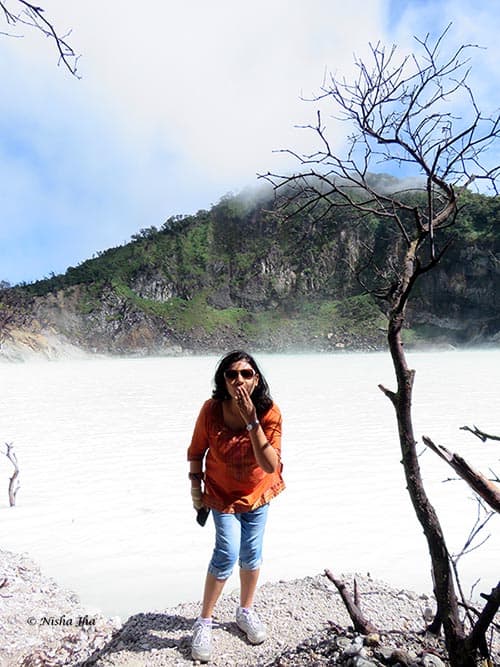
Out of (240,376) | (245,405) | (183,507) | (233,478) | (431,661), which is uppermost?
(240,376)

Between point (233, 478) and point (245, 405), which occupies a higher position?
point (245, 405)

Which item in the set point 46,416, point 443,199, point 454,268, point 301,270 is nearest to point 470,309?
point 454,268

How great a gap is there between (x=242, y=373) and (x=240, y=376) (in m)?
0.03

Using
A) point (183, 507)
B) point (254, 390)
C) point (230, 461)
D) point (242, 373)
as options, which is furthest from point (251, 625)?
point (183, 507)

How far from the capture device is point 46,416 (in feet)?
46.2

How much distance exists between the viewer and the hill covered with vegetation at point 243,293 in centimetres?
9475

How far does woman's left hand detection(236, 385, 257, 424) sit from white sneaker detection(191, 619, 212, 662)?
1062 millimetres

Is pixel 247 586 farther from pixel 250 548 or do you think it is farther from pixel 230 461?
pixel 230 461

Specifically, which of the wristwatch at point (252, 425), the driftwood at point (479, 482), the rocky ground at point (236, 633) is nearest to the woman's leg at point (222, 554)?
the rocky ground at point (236, 633)

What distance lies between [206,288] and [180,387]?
319 ft

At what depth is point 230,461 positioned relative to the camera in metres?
2.53

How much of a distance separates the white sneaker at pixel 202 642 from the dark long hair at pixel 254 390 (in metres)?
1.06

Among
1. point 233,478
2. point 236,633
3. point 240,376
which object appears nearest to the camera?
point 240,376

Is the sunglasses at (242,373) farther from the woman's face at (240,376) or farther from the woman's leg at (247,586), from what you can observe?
the woman's leg at (247,586)
